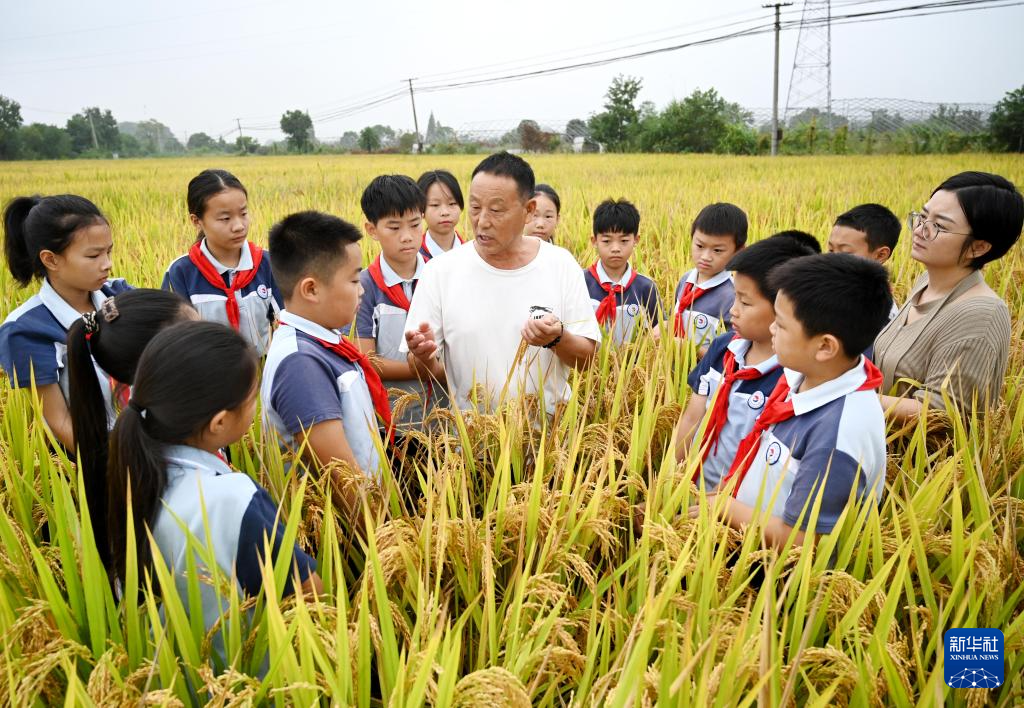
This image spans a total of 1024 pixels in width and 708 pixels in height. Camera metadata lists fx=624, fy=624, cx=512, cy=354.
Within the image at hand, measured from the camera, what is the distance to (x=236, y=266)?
10.2 ft

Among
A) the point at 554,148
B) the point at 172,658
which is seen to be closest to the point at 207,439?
the point at 172,658

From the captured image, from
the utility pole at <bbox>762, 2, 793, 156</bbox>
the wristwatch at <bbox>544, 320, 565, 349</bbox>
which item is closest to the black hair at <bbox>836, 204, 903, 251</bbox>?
the wristwatch at <bbox>544, 320, 565, 349</bbox>

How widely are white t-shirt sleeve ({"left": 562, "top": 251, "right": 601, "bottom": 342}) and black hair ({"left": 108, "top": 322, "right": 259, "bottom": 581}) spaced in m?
1.32

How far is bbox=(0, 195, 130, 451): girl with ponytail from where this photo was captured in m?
2.15

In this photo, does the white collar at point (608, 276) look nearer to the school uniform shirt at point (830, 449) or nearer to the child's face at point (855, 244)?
the child's face at point (855, 244)

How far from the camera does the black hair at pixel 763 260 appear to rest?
1.90m

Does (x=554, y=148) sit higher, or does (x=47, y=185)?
(x=554, y=148)

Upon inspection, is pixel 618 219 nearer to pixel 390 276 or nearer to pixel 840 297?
pixel 390 276

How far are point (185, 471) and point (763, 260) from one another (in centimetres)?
167

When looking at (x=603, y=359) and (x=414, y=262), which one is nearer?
(x=603, y=359)

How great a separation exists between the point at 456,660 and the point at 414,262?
225 cm

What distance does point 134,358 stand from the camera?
1.63 metres

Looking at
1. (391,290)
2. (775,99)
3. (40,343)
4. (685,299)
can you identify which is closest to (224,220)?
(391,290)

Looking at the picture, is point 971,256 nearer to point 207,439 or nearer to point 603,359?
point 603,359
